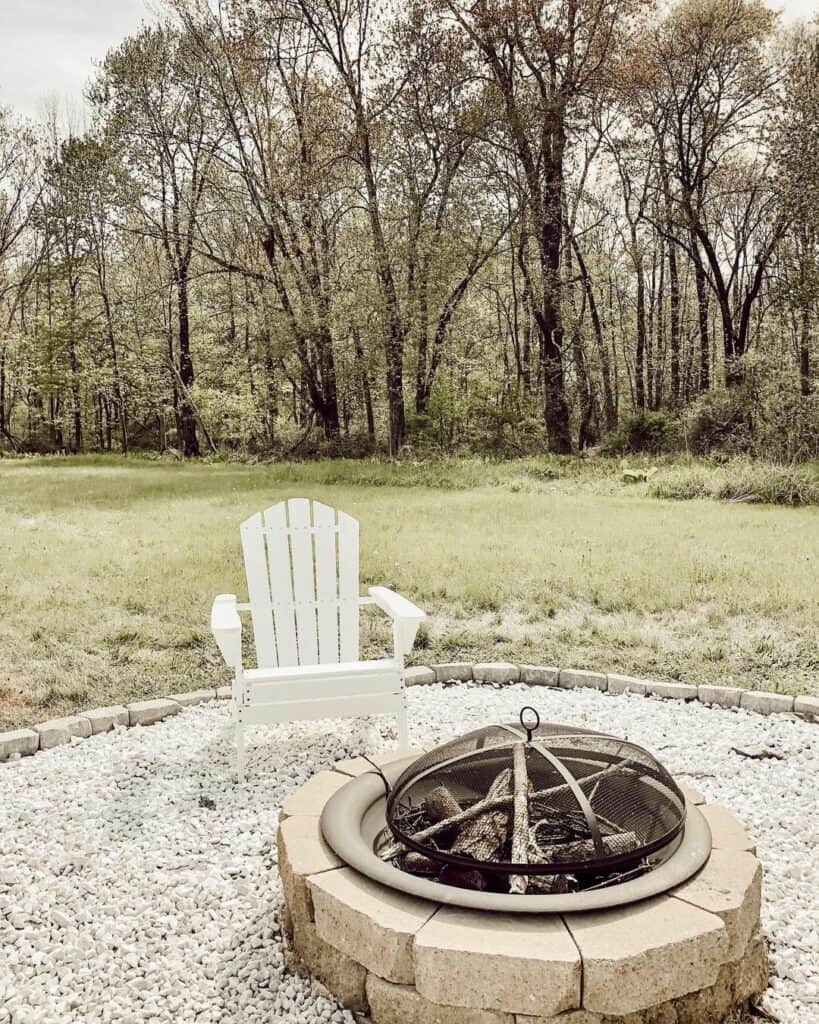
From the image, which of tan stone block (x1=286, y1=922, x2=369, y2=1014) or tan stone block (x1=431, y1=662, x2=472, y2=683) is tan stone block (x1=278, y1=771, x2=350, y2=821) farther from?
tan stone block (x1=431, y1=662, x2=472, y2=683)

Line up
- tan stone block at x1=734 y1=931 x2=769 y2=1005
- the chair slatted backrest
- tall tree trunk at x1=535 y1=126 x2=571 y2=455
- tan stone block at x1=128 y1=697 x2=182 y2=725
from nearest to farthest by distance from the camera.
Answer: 1. tan stone block at x1=734 y1=931 x2=769 y2=1005
2. tan stone block at x1=128 y1=697 x2=182 y2=725
3. the chair slatted backrest
4. tall tree trunk at x1=535 y1=126 x2=571 y2=455

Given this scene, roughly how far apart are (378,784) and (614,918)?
783mm

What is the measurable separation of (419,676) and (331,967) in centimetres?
242

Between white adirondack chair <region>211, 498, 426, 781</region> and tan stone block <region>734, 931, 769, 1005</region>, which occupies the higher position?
white adirondack chair <region>211, 498, 426, 781</region>

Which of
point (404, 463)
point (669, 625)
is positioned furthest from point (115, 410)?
point (669, 625)

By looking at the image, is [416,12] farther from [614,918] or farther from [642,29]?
[614,918]

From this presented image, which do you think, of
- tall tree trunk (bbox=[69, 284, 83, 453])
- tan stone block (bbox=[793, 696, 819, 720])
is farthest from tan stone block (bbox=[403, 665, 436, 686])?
tall tree trunk (bbox=[69, 284, 83, 453])

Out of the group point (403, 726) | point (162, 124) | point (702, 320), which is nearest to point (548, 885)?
point (403, 726)

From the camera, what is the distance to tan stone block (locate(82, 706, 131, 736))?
3.58 m

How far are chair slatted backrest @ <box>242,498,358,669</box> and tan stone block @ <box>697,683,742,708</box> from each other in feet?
5.46

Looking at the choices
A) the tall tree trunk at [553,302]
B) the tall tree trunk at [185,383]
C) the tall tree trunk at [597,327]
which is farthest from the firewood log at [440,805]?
the tall tree trunk at [185,383]

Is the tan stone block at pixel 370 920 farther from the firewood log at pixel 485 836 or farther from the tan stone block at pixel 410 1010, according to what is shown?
the firewood log at pixel 485 836

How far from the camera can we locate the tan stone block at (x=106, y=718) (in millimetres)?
3580

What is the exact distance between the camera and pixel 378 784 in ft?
7.25
